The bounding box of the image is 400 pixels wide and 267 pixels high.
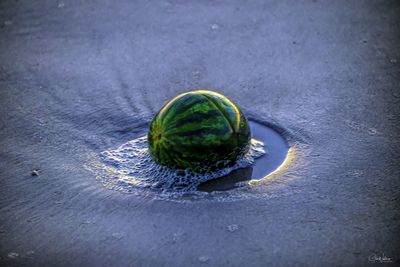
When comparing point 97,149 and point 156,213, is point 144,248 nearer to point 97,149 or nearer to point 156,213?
point 156,213

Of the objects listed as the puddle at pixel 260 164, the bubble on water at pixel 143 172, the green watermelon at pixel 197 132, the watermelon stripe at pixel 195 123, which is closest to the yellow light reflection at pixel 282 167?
the puddle at pixel 260 164

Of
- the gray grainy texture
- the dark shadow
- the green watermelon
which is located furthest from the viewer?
the dark shadow

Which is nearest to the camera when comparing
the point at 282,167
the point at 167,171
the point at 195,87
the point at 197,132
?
the point at 197,132

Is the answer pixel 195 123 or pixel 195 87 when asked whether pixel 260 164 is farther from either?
pixel 195 87

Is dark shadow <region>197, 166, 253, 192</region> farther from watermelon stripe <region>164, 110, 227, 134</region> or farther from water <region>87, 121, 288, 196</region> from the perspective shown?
watermelon stripe <region>164, 110, 227, 134</region>

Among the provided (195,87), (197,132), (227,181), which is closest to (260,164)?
(227,181)

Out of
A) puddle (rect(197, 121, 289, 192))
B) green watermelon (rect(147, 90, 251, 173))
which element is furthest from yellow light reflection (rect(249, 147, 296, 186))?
green watermelon (rect(147, 90, 251, 173))

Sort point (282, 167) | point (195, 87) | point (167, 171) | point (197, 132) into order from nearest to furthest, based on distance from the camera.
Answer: point (197, 132) < point (167, 171) < point (282, 167) < point (195, 87)

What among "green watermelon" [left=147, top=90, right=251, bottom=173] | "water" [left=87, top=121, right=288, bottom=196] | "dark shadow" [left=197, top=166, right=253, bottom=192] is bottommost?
"dark shadow" [left=197, top=166, right=253, bottom=192]
